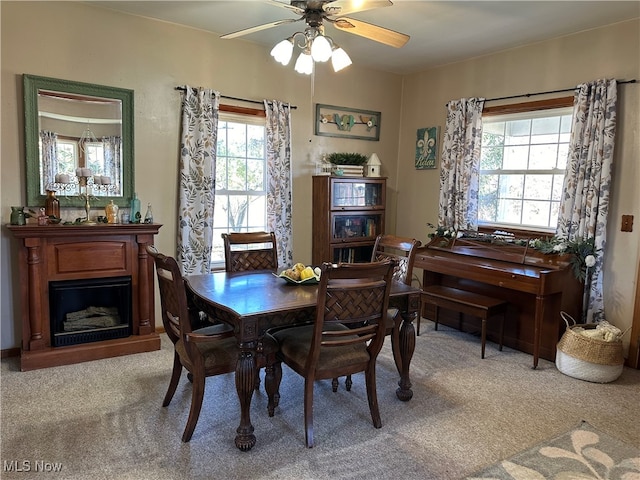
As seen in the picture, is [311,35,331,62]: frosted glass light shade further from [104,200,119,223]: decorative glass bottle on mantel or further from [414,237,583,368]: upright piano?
[414,237,583,368]: upright piano

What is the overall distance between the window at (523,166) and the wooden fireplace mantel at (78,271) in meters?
3.30

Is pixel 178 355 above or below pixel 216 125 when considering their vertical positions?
below

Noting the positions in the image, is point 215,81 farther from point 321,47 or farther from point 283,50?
point 321,47

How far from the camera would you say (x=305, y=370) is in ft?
7.76

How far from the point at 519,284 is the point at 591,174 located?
3.57ft

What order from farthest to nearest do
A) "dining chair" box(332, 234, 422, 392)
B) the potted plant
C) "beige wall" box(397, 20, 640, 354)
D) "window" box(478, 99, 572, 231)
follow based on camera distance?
the potted plant < "window" box(478, 99, 572, 231) < "beige wall" box(397, 20, 640, 354) < "dining chair" box(332, 234, 422, 392)

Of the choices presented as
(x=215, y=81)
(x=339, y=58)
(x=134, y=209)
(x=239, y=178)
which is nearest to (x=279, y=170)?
(x=239, y=178)

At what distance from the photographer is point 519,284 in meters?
3.51

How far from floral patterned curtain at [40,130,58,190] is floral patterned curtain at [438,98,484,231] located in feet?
11.9

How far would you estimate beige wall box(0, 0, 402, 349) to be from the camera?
129 inches

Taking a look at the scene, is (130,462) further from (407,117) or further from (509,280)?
(407,117)

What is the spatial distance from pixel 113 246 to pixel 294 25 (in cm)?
236

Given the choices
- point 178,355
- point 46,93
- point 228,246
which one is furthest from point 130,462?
point 46,93

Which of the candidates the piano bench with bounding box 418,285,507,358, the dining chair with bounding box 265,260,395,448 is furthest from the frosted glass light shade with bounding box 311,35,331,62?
the piano bench with bounding box 418,285,507,358
